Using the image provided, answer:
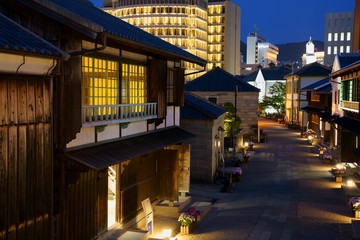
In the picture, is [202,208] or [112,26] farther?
[202,208]

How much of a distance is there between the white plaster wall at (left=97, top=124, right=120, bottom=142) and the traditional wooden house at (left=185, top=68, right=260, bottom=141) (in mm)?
38442

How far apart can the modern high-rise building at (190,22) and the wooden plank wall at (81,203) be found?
93727 millimetres

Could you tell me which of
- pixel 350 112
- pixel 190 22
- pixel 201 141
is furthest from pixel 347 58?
pixel 190 22

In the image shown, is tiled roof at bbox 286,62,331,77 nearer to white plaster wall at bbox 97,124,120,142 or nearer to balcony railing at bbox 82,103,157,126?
balcony railing at bbox 82,103,157,126

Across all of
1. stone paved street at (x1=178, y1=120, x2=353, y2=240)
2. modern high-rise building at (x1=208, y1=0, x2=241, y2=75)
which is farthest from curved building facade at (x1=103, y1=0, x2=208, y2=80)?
stone paved street at (x1=178, y1=120, x2=353, y2=240)

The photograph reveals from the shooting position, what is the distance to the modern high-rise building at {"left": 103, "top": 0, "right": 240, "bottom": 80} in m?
114

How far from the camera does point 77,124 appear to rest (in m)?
11.4

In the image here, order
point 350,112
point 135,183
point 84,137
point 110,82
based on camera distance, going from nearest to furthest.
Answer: point 84,137
point 110,82
point 135,183
point 350,112

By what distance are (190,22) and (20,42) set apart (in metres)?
113

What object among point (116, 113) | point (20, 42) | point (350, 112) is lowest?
point (350, 112)

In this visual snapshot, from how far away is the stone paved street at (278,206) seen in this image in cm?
1750

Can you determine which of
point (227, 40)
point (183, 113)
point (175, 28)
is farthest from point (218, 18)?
point (183, 113)

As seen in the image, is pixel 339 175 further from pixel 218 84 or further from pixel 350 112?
pixel 218 84

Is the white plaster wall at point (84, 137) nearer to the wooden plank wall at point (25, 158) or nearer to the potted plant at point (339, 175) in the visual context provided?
the wooden plank wall at point (25, 158)
